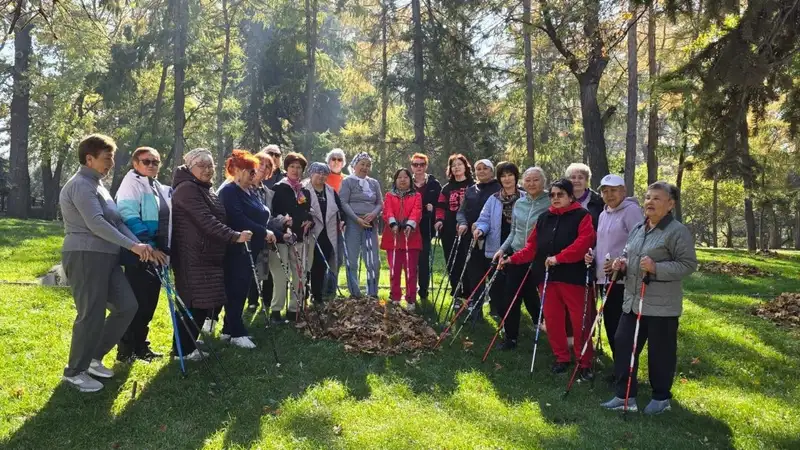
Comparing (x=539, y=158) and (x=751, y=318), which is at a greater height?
(x=539, y=158)

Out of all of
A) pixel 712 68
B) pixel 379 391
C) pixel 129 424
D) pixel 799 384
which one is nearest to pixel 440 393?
pixel 379 391

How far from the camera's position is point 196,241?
511 centimetres

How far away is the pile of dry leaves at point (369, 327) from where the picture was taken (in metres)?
6.06

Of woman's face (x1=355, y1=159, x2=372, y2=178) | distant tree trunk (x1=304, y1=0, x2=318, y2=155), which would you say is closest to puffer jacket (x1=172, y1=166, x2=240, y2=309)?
woman's face (x1=355, y1=159, x2=372, y2=178)

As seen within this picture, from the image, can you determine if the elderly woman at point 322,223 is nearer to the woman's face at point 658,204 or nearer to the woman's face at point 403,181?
the woman's face at point 403,181

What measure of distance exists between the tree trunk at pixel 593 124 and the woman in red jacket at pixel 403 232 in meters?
6.92

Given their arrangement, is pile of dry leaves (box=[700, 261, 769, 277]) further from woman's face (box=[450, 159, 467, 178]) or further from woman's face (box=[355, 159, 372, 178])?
woman's face (box=[355, 159, 372, 178])

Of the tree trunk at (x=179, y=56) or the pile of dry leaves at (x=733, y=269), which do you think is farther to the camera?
the tree trunk at (x=179, y=56)

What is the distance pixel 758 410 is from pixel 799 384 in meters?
1.15

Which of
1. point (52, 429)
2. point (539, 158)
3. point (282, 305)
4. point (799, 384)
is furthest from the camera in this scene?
point (539, 158)

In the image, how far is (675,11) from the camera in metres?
5.85

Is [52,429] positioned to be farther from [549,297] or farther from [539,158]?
[539,158]

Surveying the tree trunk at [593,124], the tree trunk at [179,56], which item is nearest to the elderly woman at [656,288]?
the tree trunk at [593,124]

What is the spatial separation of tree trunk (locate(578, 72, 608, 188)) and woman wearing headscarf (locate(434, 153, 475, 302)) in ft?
21.1
